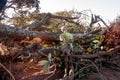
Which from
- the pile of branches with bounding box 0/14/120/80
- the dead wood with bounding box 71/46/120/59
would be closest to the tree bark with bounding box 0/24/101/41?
the pile of branches with bounding box 0/14/120/80

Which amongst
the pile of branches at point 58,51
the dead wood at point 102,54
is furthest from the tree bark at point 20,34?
the dead wood at point 102,54

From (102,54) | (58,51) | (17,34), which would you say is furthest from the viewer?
(17,34)

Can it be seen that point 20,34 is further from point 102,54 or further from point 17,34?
point 102,54

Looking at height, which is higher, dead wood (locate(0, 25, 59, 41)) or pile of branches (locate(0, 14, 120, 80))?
dead wood (locate(0, 25, 59, 41))

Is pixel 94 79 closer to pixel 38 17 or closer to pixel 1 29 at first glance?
pixel 1 29

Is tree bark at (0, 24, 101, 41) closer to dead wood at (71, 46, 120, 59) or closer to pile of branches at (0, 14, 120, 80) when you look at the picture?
pile of branches at (0, 14, 120, 80)

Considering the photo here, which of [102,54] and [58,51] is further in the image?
[102,54]

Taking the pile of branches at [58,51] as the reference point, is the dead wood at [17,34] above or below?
above

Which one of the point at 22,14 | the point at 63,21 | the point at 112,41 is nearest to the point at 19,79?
the point at 112,41

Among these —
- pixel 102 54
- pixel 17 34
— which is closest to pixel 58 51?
pixel 102 54

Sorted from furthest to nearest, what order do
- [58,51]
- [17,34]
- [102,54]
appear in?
[17,34], [102,54], [58,51]

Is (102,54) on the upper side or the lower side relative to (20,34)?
lower

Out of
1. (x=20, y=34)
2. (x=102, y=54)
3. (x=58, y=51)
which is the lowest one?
(x=102, y=54)

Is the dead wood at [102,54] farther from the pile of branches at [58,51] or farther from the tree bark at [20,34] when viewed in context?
the tree bark at [20,34]
